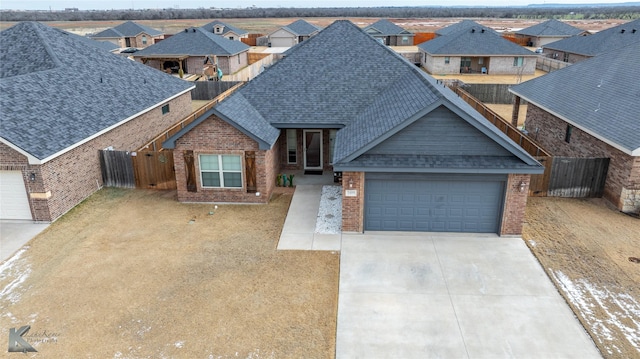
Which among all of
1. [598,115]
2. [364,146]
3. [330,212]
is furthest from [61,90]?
[598,115]

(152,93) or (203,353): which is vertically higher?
(152,93)

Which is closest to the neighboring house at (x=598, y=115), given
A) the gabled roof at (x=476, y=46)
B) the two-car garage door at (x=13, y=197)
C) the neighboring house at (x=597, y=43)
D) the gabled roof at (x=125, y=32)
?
the two-car garage door at (x=13, y=197)

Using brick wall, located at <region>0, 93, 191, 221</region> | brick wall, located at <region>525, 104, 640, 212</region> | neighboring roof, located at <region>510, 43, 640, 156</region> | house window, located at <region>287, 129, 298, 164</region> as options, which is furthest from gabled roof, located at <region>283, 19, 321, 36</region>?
house window, located at <region>287, 129, 298, 164</region>

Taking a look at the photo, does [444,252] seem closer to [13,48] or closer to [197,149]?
[197,149]

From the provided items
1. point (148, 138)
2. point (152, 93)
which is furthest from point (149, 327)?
point (152, 93)

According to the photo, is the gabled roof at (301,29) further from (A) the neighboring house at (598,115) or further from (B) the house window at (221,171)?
(B) the house window at (221,171)

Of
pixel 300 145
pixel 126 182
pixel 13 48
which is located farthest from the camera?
pixel 13 48

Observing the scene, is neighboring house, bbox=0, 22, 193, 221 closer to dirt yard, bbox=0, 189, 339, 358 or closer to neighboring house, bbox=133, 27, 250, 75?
dirt yard, bbox=0, 189, 339, 358
